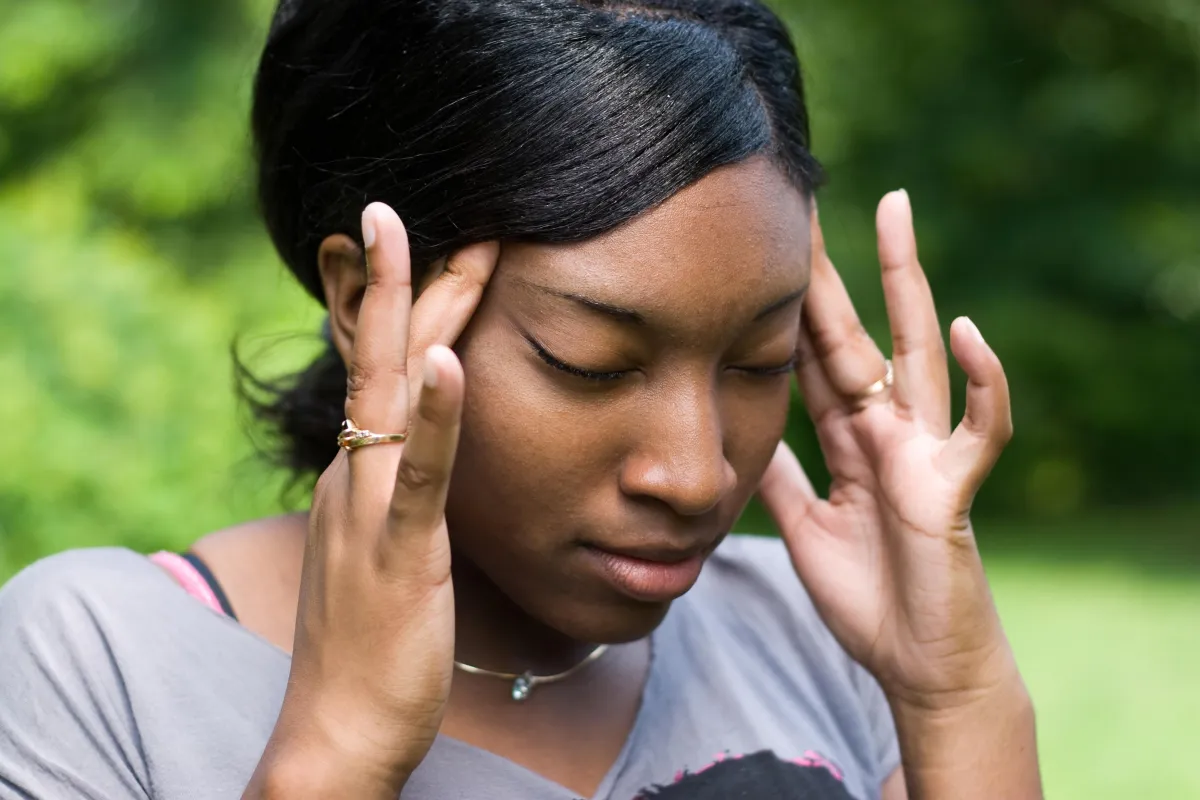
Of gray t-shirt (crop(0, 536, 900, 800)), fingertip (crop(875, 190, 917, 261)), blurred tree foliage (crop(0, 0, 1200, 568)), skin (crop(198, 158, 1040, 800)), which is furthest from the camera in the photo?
blurred tree foliage (crop(0, 0, 1200, 568))

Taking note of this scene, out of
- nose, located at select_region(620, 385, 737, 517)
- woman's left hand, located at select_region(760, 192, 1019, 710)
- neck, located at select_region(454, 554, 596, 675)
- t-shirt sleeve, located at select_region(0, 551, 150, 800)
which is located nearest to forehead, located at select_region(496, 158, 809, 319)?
nose, located at select_region(620, 385, 737, 517)

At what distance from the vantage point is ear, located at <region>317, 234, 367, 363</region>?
6.61 feet

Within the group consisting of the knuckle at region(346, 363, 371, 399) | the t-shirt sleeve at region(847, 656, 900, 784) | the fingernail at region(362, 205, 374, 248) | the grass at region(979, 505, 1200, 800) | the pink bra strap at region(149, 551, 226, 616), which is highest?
the fingernail at region(362, 205, 374, 248)

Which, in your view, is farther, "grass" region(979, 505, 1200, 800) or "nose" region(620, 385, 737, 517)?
"grass" region(979, 505, 1200, 800)

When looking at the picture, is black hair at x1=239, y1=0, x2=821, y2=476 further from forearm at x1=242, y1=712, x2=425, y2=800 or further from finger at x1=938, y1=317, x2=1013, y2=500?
forearm at x1=242, y1=712, x2=425, y2=800

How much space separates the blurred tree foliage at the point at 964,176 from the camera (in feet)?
21.9

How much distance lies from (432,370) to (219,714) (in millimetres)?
653

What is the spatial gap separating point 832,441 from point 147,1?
594cm

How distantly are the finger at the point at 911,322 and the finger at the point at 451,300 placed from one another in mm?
753

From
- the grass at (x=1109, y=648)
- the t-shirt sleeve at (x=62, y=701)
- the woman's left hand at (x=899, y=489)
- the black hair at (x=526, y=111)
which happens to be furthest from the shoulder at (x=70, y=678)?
the grass at (x=1109, y=648)

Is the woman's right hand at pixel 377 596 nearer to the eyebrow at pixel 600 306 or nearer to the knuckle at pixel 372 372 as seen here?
the knuckle at pixel 372 372

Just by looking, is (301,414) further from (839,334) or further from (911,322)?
(911,322)

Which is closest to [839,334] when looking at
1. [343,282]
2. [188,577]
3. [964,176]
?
[343,282]

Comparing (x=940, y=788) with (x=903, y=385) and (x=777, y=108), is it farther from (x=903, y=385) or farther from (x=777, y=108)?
(x=777, y=108)
